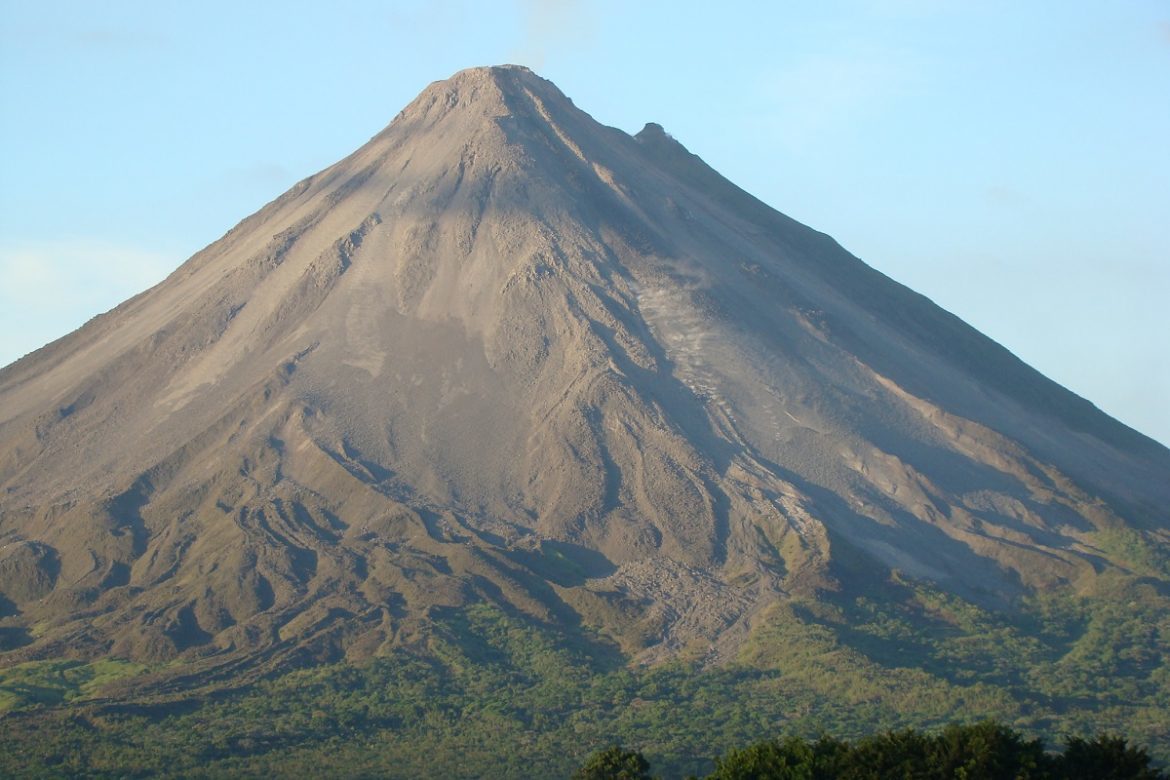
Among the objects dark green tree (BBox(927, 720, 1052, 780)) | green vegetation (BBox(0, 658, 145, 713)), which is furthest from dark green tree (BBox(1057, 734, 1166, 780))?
green vegetation (BBox(0, 658, 145, 713))

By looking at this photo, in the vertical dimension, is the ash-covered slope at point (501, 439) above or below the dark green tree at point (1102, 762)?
above

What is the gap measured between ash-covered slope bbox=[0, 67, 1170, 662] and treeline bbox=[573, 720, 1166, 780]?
4373cm

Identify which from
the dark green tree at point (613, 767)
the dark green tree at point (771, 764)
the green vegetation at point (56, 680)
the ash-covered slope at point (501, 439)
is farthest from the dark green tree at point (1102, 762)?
the green vegetation at point (56, 680)

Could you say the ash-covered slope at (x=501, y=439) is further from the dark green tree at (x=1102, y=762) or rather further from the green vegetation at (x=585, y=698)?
the dark green tree at (x=1102, y=762)

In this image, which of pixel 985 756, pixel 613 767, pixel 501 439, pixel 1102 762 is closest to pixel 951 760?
pixel 985 756

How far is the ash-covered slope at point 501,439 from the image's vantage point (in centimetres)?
8919

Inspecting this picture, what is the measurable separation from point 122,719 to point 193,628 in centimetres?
1189

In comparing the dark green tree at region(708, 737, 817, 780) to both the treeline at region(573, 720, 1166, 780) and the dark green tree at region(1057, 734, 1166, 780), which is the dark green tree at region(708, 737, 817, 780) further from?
the dark green tree at region(1057, 734, 1166, 780)

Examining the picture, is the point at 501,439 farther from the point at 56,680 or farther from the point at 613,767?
the point at 613,767

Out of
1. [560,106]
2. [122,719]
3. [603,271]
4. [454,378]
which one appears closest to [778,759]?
[122,719]

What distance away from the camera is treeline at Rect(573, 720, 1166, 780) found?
38.2 m

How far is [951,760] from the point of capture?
38.8m

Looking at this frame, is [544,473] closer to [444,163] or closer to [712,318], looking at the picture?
[712,318]

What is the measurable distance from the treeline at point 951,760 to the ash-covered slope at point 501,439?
43.7 metres
